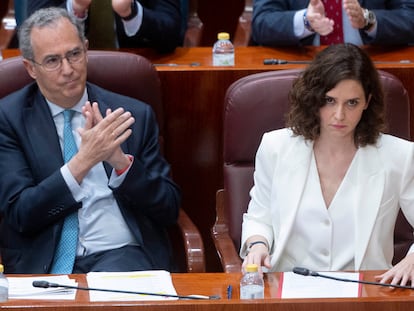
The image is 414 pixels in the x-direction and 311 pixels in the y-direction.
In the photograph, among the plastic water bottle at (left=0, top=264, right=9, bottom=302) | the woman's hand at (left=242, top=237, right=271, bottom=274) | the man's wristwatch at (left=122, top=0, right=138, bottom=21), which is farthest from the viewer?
the man's wristwatch at (left=122, top=0, right=138, bottom=21)

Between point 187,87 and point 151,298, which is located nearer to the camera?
point 151,298

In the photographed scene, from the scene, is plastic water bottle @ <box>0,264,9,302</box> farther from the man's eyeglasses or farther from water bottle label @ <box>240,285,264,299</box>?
the man's eyeglasses

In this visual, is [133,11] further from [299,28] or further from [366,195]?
[366,195]

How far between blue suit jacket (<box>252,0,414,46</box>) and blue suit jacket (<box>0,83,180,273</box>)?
661 millimetres

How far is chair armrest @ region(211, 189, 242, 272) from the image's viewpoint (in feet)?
7.35

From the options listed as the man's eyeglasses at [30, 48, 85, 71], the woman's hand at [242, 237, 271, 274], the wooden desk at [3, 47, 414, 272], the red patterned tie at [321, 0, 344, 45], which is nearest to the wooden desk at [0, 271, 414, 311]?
the woman's hand at [242, 237, 271, 274]

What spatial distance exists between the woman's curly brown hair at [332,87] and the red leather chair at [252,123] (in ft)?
0.58

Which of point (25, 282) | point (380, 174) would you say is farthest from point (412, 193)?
point (25, 282)

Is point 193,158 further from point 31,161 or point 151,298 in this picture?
point 151,298

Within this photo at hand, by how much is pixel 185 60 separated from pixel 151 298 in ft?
3.72

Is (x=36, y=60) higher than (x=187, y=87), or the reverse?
(x=36, y=60)

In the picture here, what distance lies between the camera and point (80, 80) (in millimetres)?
2363

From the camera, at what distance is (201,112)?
2719 millimetres

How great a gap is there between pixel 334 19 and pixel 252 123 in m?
0.77
